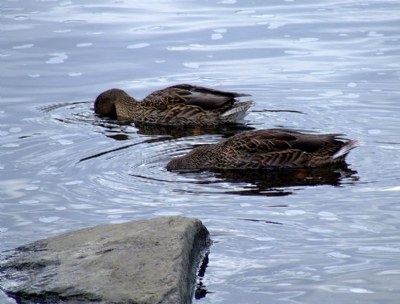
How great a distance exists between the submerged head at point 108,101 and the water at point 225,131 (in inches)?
9.6

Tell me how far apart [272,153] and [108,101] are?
13.1 feet

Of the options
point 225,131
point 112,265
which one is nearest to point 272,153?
point 225,131

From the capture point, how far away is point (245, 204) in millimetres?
11211

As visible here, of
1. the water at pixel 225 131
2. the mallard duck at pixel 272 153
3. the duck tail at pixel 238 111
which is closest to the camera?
the water at pixel 225 131

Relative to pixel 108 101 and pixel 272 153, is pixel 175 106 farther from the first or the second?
pixel 272 153

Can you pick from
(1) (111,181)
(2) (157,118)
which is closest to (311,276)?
(1) (111,181)

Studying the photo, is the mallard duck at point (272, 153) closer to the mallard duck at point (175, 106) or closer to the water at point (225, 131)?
the water at point (225, 131)

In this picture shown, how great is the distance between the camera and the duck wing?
52.3 feet

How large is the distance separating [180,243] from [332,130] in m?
5.63

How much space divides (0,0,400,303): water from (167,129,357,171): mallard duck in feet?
0.79

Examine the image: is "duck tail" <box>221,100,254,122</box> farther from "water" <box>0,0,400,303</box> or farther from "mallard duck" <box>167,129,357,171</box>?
"mallard duck" <box>167,129,357,171</box>

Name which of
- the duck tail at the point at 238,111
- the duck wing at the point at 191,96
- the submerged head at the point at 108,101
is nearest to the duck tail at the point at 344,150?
the duck tail at the point at 238,111

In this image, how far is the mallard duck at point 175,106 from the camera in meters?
15.9

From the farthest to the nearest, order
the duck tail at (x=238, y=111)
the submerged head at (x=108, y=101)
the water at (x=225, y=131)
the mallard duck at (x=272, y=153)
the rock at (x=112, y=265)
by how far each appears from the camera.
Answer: the submerged head at (x=108, y=101), the duck tail at (x=238, y=111), the mallard duck at (x=272, y=153), the water at (x=225, y=131), the rock at (x=112, y=265)
